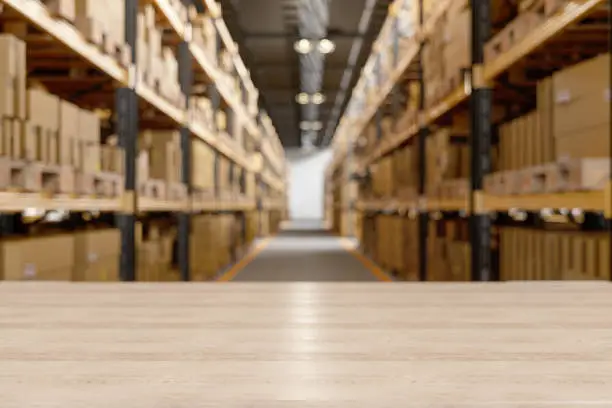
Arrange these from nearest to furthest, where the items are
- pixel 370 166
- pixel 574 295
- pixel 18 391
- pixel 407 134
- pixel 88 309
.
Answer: pixel 18 391, pixel 88 309, pixel 574 295, pixel 407 134, pixel 370 166

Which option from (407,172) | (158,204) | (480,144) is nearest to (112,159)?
(158,204)

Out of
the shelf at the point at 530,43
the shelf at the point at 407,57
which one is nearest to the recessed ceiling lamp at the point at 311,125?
the shelf at the point at 407,57

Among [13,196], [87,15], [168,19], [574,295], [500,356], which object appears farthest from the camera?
[168,19]

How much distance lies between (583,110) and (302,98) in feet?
60.3

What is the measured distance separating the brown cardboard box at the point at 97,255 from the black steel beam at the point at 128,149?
6cm

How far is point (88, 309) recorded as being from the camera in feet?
6.21

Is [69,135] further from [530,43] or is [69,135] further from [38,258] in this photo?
[530,43]

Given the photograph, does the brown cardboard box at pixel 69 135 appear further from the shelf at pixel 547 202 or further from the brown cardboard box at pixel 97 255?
the shelf at pixel 547 202

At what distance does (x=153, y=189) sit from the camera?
5.11 metres

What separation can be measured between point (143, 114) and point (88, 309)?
4435 millimetres

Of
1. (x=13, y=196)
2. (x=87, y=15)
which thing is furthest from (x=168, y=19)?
(x=13, y=196)

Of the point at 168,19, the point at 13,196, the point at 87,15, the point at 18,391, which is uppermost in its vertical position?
the point at 168,19

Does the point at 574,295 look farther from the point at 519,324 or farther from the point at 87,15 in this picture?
the point at 87,15

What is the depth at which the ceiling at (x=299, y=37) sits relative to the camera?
39.0 ft
